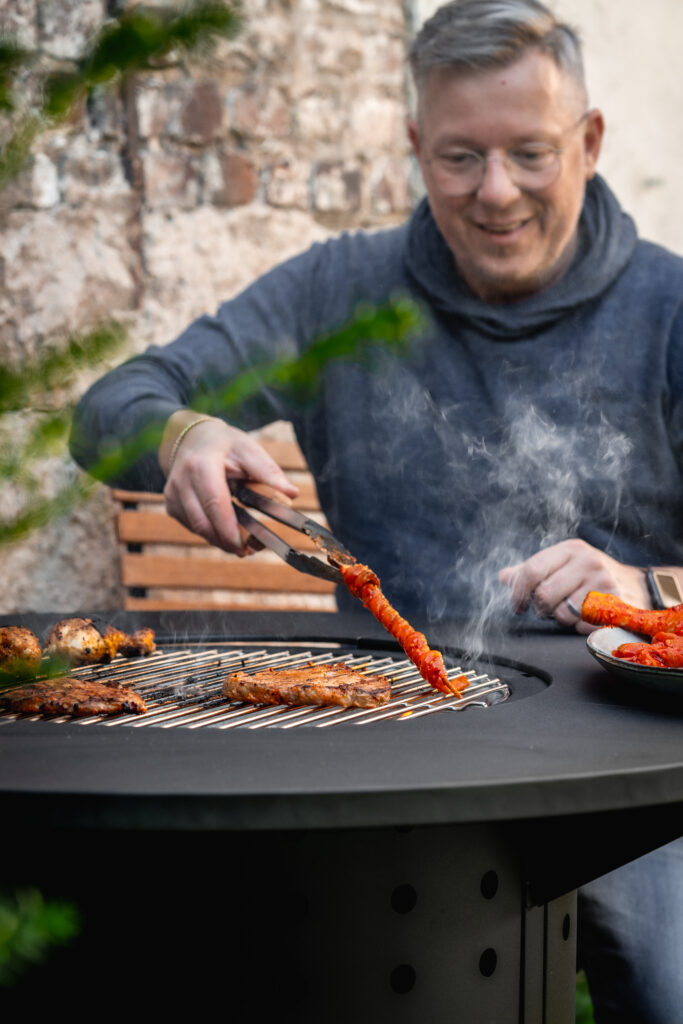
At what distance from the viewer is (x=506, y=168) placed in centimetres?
235

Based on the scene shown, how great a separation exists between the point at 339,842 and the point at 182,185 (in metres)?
2.61

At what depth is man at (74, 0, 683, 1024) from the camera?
234 cm

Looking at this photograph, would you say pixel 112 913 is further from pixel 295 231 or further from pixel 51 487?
pixel 295 231

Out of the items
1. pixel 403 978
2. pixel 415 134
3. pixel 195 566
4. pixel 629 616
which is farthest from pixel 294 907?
pixel 195 566

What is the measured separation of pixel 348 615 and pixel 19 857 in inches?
40.2

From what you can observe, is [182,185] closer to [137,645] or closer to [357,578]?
[137,645]

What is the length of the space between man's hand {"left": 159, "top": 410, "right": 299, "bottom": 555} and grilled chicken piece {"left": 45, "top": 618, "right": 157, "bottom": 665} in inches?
9.8

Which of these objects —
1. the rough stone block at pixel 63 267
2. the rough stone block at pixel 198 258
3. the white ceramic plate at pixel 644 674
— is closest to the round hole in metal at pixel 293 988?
the white ceramic plate at pixel 644 674

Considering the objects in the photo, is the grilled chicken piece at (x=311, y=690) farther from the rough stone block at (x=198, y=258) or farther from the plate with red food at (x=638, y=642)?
the rough stone block at (x=198, y=258)

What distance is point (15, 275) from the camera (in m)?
3.10

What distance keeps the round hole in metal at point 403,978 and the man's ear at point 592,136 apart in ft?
6.39

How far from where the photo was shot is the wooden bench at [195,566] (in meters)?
3.21

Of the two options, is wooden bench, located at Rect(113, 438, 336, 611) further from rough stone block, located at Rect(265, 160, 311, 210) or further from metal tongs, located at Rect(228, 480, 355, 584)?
metal tongs, located at Rect(228, 480, 355, 584)

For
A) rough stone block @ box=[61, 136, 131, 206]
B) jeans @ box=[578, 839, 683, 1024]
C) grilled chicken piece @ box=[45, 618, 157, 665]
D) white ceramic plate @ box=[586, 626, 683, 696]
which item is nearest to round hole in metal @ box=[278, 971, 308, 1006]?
white ceramic plate @ box=[586, 626, 683, 696]
